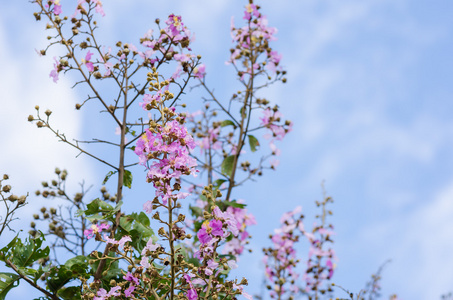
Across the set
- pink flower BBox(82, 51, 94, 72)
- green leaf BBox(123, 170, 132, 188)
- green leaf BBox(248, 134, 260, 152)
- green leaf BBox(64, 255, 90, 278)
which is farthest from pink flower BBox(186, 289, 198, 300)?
green leaf BBox(248, 134, 260, 152)

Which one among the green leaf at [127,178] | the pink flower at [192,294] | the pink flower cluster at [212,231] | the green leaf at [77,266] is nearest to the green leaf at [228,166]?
the green leaf at [127,178]

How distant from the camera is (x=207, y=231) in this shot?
6.68 feet

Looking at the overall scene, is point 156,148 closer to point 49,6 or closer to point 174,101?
point 174,101

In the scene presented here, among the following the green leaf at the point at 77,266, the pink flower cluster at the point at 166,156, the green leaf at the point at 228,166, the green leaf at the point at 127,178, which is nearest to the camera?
the pink flower cluster at the point at 166,156

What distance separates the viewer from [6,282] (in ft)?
7.73

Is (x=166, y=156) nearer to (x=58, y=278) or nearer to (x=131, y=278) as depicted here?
(x=131, y=278)

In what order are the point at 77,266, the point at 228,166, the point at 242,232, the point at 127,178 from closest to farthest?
the point at 77,266
the point at 127,178
the point at 228,166
the point at 242,232

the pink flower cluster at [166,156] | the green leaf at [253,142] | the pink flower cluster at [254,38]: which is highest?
the pink flower cluster at [254,38]

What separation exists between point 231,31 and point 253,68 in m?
0.39

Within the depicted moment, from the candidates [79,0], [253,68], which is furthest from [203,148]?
[79,0]

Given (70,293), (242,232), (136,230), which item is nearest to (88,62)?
(136,230)

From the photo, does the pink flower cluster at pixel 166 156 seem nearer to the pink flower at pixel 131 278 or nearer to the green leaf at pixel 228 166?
the pink flower at pixel 131 278

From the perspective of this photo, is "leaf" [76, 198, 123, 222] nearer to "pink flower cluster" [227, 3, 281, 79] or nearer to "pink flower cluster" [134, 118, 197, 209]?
"pink flower cluster" [134, 118, 197, 209]

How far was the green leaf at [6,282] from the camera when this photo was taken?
2348 millimetres
